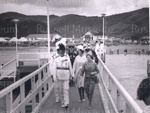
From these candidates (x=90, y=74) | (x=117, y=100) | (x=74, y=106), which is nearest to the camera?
(x=117, y=100)

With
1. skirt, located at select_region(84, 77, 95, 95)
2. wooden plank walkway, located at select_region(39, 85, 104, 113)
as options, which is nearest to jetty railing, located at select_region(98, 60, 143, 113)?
wooden plank walkway, located at select_region(39, 85, 104, 113)

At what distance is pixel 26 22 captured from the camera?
112m

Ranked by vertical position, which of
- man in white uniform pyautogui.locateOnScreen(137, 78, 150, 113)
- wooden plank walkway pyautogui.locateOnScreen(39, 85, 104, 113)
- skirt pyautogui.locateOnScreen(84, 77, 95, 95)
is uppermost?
man in white uniform pyautogui.locateOnScreen(137, 78, 150, 113)

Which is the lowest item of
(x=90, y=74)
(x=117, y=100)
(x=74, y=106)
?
(x=74, y=106)

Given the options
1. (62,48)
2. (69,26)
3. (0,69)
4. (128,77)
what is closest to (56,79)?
(62,48)

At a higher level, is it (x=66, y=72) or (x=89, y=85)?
(x=66, y=72)

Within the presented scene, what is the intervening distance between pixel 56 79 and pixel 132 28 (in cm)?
18738

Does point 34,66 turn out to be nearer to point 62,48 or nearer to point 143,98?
point 62,48

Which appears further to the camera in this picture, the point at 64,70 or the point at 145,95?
the point at 64,70

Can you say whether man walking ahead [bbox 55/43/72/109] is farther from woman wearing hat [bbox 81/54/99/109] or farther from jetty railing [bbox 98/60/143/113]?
jetty railing [bbox 98/60/143/113]

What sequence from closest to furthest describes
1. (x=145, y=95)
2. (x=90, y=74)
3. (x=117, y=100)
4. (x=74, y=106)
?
(x=145, y=95), (x=117, y=100), (x=90, y=74), (x=74, y=106)

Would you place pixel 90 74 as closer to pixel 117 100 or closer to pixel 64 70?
pixel 64 70

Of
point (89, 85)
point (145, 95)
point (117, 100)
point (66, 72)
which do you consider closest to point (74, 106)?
point (89, 85)

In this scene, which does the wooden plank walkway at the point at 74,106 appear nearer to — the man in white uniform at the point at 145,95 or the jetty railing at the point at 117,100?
the jetty railing at the point at 117,100
